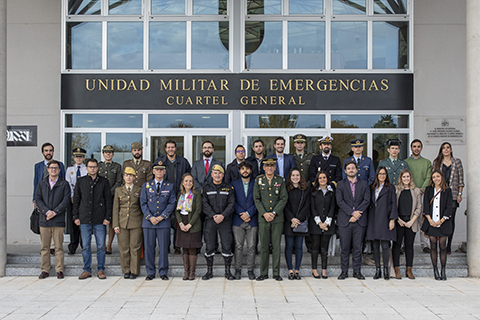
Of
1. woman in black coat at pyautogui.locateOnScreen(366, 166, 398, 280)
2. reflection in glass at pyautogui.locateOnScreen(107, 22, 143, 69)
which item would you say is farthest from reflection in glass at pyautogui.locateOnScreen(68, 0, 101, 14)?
woman in black coat at pyautogui.locateOnScreen(366, 166, 398, 280)

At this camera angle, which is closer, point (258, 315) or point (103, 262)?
point (258, 315)

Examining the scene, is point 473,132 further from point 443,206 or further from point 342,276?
point 342,276

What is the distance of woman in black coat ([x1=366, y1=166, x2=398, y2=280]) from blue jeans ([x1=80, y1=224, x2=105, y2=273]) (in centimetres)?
429

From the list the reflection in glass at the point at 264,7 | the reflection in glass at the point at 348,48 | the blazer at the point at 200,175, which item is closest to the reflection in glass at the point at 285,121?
the reflection in glass at the point at 348,48

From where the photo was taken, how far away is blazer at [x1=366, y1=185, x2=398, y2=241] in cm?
670

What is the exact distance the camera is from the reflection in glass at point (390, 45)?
31.0ft

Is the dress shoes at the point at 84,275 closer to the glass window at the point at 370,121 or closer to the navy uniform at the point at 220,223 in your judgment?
the navy uniform at the point at 220,223

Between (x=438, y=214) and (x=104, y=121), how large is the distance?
6942 mm


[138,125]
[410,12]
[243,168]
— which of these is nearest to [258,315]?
[243,168]

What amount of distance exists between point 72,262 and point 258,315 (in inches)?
155

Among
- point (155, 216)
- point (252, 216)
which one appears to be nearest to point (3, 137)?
point (155, 216)

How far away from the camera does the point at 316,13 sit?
9523 millimetres

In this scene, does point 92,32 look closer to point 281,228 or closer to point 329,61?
point 329,61

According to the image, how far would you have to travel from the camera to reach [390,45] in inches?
373
